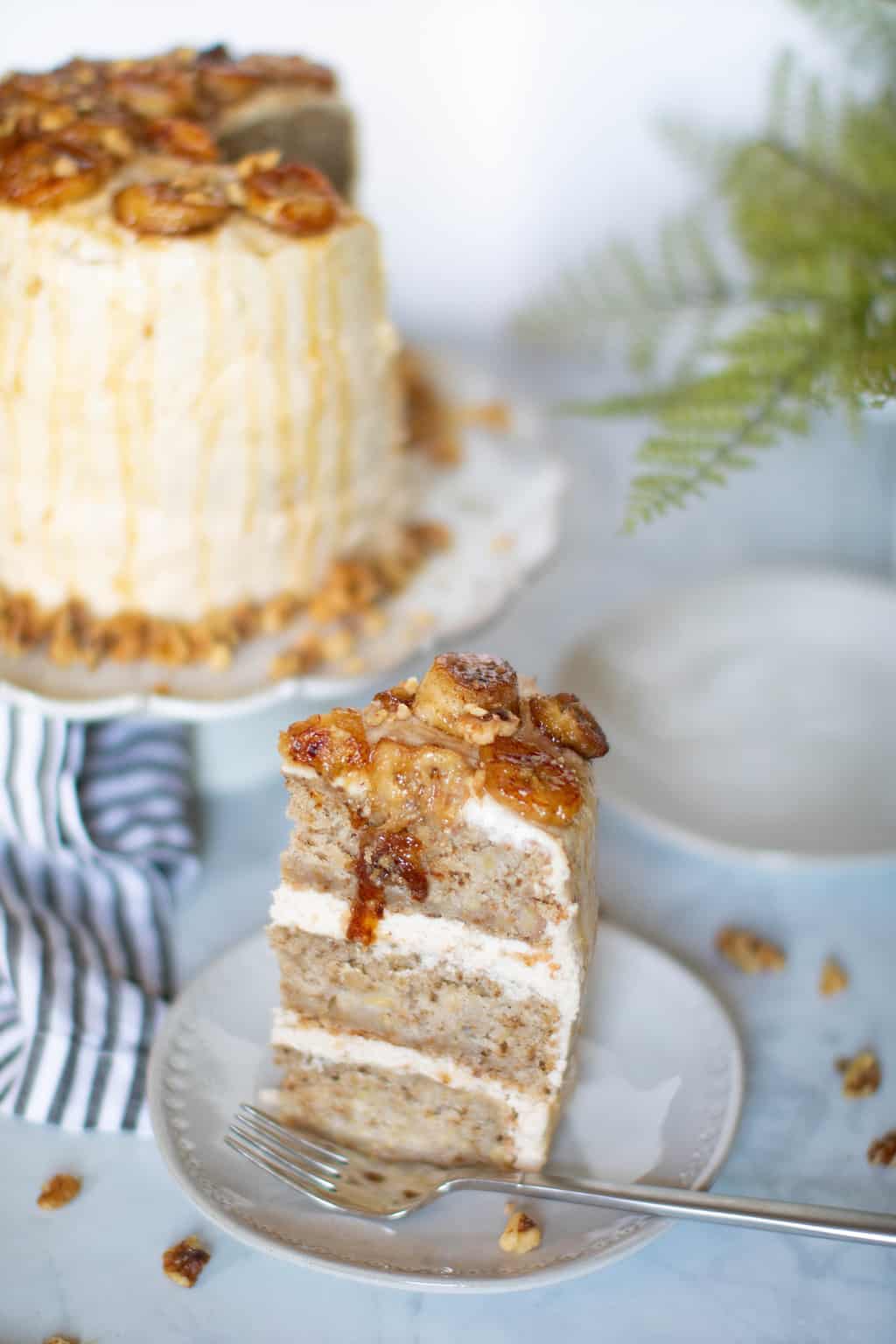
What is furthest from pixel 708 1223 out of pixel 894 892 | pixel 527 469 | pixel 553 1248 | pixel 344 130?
pixel 344 130

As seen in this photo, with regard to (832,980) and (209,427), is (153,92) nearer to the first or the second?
(209,427)

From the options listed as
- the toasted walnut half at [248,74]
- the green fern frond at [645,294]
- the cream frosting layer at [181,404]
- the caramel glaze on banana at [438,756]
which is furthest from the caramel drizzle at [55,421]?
the green fern frond at [645,294]

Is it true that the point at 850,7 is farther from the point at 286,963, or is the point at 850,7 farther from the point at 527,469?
the point at 286,963

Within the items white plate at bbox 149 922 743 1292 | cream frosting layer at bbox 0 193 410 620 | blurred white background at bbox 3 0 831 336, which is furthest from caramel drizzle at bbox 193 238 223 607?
blurred white background at bbox 3 0 831 336

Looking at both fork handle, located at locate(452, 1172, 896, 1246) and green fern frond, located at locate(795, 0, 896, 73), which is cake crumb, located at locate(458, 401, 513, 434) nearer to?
green fern frond, located at locate(795, 0, 896, 73)

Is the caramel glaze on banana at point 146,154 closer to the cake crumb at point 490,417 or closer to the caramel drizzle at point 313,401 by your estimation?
the caramel drizzle at point 313,401

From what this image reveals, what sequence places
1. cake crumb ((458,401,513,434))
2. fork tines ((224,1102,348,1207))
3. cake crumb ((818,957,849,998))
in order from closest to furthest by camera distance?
fork tines ((224,1102,348,1207))
cake crumb ((818,957,849,998))
cake crumb ((458,401,513,434))


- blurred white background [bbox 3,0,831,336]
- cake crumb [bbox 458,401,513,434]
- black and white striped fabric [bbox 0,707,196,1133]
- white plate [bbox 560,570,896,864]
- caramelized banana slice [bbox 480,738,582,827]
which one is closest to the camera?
caramelized banana slice [bbox 480,738,582,827]

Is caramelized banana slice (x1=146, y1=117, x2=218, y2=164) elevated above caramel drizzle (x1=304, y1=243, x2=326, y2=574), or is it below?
above
